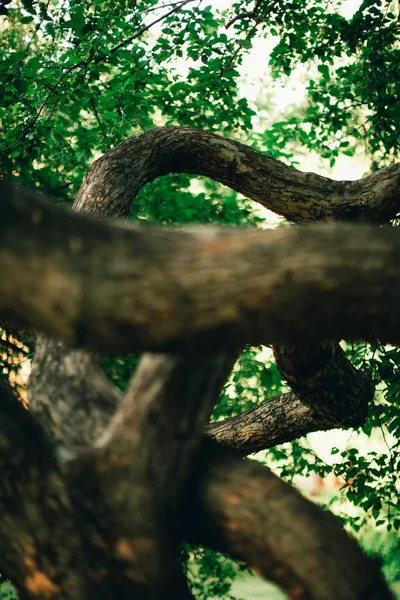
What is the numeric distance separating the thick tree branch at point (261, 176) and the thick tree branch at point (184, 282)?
220 cm

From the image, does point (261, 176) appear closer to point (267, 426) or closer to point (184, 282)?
point (267, 426)

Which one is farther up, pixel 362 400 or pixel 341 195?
pixel 341 195

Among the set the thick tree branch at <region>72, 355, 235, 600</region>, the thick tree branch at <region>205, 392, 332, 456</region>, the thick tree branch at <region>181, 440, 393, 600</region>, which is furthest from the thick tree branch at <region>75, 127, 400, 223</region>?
the thick tree branch at <region>181, 440, 393, 600</region>

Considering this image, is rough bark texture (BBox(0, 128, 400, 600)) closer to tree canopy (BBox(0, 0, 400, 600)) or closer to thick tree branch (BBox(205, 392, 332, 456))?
tree canopy (BBox(0, 0, 400, 600))

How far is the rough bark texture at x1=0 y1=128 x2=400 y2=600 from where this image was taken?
1888 millimetres

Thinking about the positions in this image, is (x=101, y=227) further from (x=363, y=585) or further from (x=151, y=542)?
(x=363, y=585)

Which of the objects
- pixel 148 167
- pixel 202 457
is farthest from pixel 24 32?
pixel 202 457

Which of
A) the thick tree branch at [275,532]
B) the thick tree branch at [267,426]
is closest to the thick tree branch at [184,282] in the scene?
the thick tree branch at [275,532]

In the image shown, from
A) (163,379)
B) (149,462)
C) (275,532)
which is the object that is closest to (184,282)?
(163,379)

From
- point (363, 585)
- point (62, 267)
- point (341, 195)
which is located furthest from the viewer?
point (341, 195)

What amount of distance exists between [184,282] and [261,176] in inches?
106

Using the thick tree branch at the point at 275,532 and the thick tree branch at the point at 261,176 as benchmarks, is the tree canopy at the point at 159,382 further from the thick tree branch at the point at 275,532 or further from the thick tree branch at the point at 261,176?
the thick tree branch at the point at 261,176

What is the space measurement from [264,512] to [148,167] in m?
2.42

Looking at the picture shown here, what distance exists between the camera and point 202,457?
2611 mm
